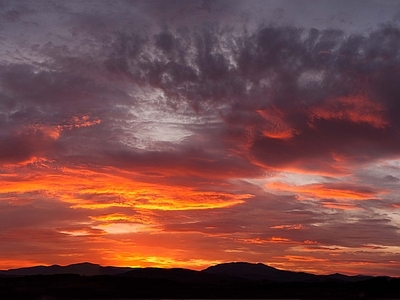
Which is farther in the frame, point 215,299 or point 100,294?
point 100,294

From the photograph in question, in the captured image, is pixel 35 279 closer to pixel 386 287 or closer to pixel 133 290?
pixel 133 290

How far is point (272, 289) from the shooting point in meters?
140

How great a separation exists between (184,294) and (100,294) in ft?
68.1

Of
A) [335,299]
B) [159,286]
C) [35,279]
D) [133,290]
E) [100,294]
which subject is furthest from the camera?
[35,279]

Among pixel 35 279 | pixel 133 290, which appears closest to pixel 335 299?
pixel 133 290

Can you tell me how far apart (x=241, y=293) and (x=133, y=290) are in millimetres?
27947

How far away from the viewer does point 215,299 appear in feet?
351

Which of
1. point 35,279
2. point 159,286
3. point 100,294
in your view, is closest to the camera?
point 100,294

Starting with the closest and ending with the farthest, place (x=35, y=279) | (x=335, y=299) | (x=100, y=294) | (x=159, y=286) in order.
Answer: (x=335, y=299) → (x=100, y=294) → (x=159, y=286) → (x=35, y=279)

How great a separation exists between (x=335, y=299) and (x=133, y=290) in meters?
50.7

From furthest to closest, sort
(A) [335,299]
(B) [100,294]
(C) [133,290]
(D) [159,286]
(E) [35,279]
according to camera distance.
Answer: (E) [35,279]
(D) [159,286]
(C) [133,290]
(B) [100,294]
(A) [335,299]

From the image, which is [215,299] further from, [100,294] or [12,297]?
[12,297]

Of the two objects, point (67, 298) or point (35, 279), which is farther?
point (35, 279)

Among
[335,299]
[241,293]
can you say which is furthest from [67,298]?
[335,299]
